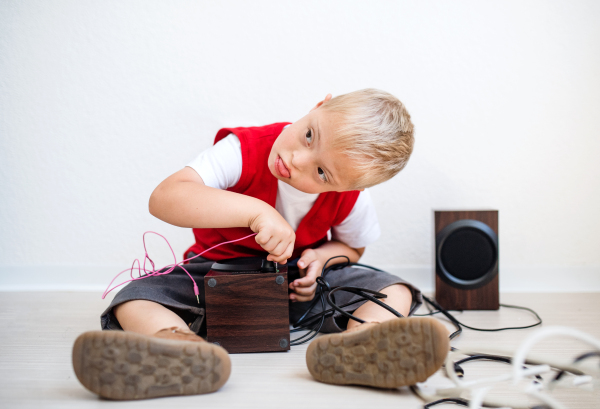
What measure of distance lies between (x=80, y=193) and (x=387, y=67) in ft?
3.03

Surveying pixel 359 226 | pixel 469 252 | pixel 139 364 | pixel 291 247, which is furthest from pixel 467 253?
pixel 139 364

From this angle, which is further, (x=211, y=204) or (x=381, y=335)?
(x=211, y=204)

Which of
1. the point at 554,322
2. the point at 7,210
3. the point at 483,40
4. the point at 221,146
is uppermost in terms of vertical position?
the point at 483,40

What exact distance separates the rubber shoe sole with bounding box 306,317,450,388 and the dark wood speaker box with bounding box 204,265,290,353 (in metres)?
0.13

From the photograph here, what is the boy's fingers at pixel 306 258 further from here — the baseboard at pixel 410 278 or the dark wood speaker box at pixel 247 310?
the baseboard at pixel 410 278

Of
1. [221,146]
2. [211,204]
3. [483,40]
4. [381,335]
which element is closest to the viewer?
[381,335]

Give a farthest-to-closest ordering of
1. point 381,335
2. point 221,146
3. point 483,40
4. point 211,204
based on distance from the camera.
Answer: point 483,40 → point 221,146 → point 211,204 → point 381,335

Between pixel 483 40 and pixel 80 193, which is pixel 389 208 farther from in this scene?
pixel 80 193

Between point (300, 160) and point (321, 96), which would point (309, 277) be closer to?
point (300, 160)

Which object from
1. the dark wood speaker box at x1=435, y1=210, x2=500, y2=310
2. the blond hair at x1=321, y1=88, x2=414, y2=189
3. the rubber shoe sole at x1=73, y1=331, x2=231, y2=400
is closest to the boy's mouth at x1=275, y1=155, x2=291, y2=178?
the blond hair at x1=321, y1=88, x2=414, y2=189

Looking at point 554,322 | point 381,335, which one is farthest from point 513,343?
point 381,335

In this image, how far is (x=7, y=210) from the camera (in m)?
1.22

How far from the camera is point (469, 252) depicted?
3.18 ft

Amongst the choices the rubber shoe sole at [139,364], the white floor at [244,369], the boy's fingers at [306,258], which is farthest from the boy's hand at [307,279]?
the rubber shoe sole at [139,364]
